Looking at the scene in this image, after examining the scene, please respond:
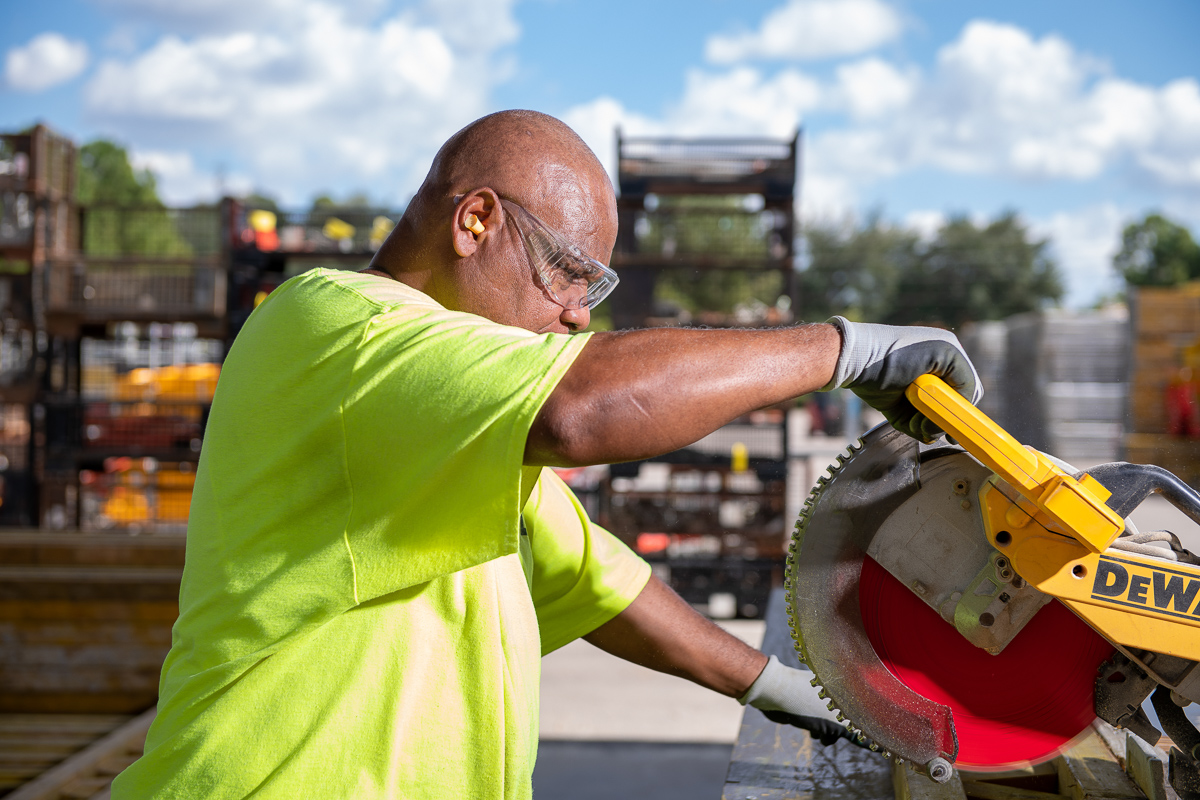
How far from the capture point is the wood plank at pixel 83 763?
2.64 m

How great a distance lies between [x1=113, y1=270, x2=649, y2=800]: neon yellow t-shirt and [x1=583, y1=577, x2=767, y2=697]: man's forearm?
52 centimetres

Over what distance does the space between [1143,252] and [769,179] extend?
60.9 m

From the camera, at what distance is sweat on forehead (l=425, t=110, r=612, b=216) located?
120 cm

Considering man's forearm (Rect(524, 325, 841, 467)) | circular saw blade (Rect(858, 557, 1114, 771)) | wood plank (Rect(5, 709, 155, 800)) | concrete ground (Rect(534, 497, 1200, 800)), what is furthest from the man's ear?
concrete ground (Rect(534, 497, 1200, 800))

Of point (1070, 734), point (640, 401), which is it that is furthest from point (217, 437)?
point (1070, 734)

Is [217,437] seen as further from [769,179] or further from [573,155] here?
[769,179]

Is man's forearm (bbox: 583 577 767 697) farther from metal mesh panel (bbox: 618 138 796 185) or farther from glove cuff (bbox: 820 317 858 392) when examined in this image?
metal mesh panel (bbox: 618 138 796 185)

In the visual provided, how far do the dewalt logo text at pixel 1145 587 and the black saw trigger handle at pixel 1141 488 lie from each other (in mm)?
86

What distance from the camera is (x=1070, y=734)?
1468 mm

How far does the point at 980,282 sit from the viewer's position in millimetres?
42156

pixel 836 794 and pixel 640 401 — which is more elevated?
pixel 640 401

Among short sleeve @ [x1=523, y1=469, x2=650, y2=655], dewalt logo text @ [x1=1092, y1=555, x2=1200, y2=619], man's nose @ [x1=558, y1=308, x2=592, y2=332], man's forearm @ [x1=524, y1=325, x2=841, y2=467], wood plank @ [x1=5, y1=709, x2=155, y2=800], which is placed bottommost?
wood plank @ [x1=5, y1=709, x2=155, y2=800]

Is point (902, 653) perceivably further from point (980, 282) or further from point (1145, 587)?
point (980, 282)

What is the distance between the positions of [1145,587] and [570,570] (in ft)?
2.90
